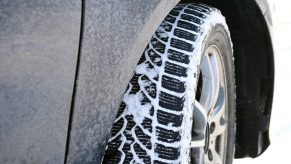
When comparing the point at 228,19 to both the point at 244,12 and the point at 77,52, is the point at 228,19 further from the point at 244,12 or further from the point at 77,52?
the point at 77,52

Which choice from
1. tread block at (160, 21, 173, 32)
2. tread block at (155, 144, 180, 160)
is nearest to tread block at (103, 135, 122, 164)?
tread block at (155, 144, 180, 160)

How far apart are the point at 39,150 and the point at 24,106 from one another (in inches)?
4.1

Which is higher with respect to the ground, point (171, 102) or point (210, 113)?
point (171, 102)

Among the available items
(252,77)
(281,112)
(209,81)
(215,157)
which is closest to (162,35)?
(209,81)

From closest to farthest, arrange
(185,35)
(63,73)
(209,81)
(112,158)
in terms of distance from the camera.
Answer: (63,73) → (112,158) → (185,35) → (209,81)

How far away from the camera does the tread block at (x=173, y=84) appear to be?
146 cm

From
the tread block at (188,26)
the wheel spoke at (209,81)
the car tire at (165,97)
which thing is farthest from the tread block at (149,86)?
the wheel spoke at (209,81)

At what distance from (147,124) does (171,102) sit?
0.09 metres

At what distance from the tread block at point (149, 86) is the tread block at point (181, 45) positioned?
15 cm

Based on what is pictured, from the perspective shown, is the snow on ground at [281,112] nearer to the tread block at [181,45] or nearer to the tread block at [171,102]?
the tread block at [181,45]

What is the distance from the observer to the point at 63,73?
1.14 meters

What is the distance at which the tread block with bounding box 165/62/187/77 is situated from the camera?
1.49 m

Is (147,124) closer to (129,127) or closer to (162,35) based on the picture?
(129,127)

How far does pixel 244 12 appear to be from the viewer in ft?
7.20
